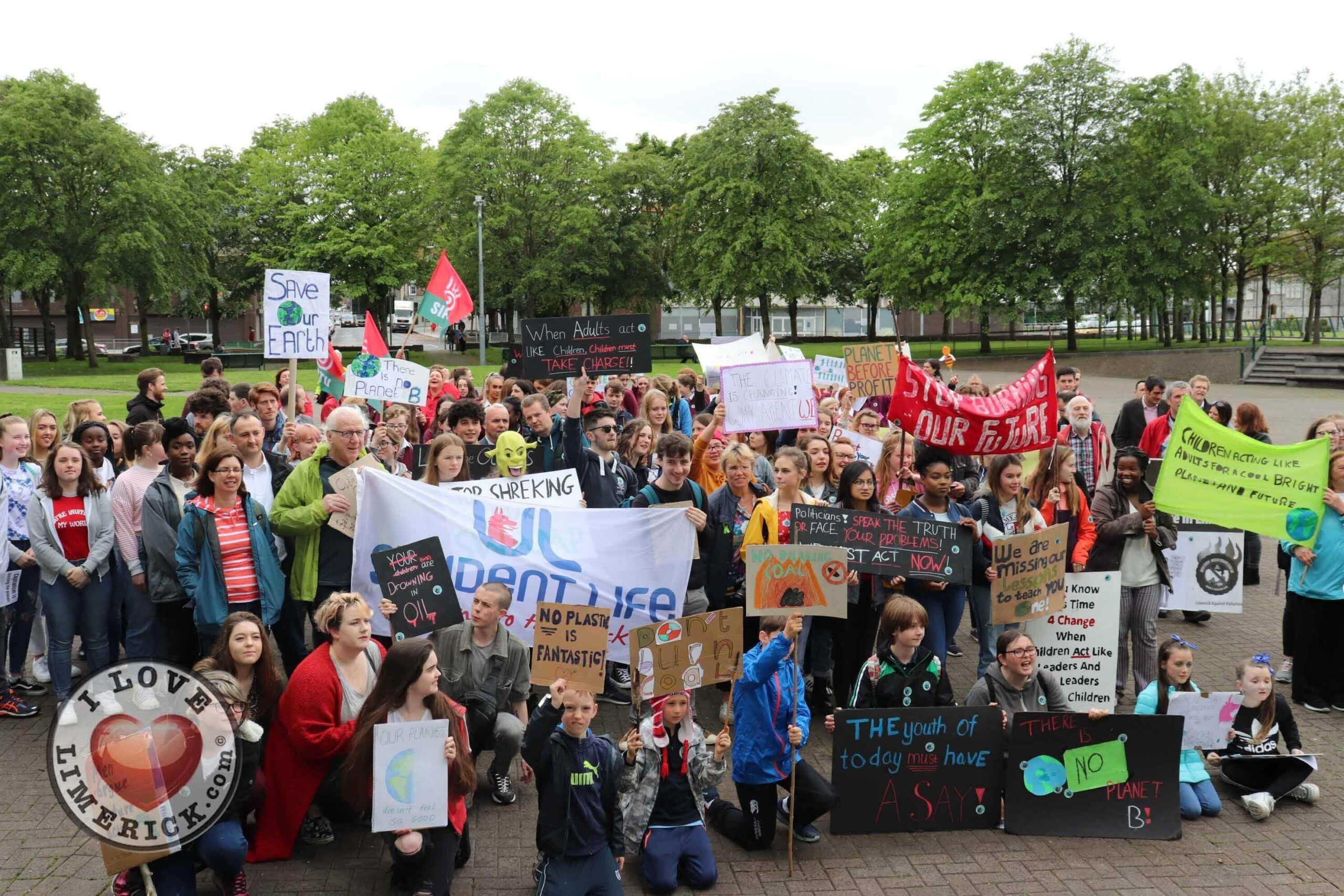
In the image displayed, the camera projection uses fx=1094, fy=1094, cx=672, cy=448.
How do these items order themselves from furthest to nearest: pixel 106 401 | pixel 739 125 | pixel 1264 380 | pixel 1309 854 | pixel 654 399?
pixel 739 125
pixel 1264 380
pixel 106 401
pixel 654 399
pixel 1309 854

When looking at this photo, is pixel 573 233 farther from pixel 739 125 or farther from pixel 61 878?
pixel 61 878

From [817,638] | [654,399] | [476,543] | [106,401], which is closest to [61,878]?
[476,543]

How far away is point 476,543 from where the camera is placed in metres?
7.82

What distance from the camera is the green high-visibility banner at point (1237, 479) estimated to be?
8.23 meters

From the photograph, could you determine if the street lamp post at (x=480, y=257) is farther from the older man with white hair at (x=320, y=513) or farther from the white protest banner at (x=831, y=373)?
the older man with white hair at (x=320, y=513)

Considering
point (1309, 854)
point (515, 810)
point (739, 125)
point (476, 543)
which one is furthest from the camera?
point (739, 125)

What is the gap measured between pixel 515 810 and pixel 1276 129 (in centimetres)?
4836

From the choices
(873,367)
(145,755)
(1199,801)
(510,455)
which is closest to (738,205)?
(873,367)

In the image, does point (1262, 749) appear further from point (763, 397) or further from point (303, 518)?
point (303, 518)

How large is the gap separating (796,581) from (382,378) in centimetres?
736

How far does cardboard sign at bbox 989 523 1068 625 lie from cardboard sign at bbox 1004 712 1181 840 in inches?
37.2

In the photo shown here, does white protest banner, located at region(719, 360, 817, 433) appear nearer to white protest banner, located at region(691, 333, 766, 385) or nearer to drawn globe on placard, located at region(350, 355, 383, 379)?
drawn globe on placard, located at region(350, 355, 383, 379)

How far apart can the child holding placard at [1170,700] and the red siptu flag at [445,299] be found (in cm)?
1134

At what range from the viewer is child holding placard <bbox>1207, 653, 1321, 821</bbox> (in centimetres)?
696
